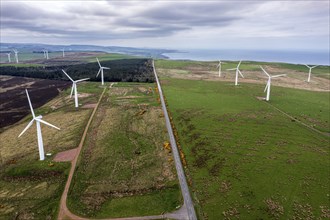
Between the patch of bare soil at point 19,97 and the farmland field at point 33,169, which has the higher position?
the patch of bare soil at point 19,97

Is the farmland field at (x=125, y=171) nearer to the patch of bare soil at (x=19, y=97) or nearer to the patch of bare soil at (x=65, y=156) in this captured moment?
the patch of bare soil at (x=65, y=156)

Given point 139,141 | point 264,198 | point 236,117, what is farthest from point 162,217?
point 236,117

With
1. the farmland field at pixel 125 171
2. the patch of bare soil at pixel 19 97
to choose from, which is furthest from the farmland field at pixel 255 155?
the patch of bare soil at pixel 19 97

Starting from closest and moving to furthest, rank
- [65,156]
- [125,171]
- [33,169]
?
[125,171] → [33,169] → [65,156]

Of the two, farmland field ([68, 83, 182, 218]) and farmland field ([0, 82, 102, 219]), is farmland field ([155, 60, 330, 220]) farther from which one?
farmland field ([0, 82, 102, 219])

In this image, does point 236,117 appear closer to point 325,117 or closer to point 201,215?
point 325,117

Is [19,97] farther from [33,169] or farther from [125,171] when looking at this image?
[125,171]

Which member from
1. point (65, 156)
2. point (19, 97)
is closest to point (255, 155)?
point (65, 156)
